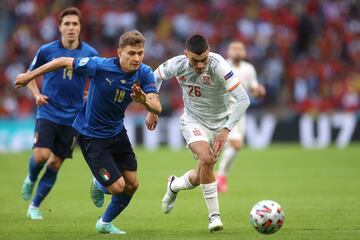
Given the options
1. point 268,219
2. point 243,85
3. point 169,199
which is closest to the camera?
point 268,219

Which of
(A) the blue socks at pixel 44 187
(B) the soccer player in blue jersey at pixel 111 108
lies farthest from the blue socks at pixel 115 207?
(A) the blue socks at pixel 44 187

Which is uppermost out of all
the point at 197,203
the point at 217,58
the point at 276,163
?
the point at 217,58

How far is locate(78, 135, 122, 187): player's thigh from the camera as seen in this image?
26.7ft

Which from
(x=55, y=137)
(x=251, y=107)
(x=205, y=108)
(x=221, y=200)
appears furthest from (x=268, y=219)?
(x=251, y=107)

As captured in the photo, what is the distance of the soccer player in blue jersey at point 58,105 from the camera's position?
33.1 ft

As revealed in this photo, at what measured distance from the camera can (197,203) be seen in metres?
11.8

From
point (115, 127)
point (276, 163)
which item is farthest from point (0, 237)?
point (276, 163)

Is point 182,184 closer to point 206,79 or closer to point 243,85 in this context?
point 206,79

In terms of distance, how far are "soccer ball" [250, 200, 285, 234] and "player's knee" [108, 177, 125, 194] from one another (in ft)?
4.74

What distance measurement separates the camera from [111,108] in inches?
326

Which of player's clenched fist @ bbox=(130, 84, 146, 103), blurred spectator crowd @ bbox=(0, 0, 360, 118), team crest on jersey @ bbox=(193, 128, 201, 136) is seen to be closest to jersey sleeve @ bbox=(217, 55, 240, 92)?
team crest on jersey @ bbox=(193, 128, 201, 136)

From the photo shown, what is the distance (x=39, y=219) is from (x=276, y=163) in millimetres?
10133

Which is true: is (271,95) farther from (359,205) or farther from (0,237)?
(0,237)

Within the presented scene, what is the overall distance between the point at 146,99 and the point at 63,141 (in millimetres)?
2772
